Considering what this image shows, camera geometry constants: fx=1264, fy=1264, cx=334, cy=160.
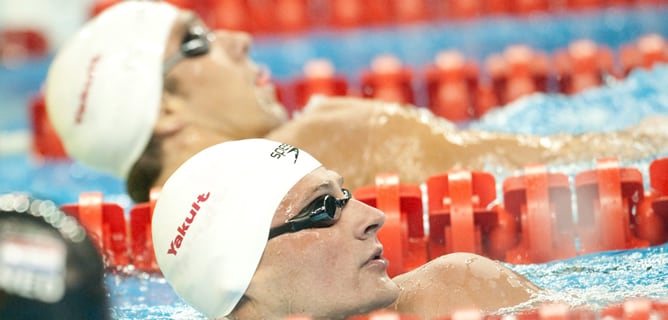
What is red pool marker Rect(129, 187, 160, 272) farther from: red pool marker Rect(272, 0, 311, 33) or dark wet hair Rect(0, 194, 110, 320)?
red pool marker Rect(272, 0, 311, 33)

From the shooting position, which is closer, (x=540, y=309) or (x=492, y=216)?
(x=540, y=309)

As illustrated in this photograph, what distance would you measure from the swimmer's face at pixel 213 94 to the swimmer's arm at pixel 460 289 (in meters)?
1.42

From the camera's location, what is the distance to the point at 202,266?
112 inches

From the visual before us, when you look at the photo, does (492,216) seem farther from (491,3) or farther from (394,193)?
(491,3)

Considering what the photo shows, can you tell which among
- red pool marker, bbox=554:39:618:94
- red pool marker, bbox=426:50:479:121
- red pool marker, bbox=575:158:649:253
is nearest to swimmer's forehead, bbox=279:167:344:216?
red pool marker, bbox=575:158:649:253

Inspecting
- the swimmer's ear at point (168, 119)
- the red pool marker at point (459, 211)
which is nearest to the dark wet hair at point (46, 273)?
the red pool marker at point (459, 211)

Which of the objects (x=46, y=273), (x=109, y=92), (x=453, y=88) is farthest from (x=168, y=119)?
(x=46, y=273)

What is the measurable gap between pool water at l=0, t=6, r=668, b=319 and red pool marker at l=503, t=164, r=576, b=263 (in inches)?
2.7

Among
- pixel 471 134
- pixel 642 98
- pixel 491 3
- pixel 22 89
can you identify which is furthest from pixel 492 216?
pixel 22 89

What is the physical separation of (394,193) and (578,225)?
1.81 feet

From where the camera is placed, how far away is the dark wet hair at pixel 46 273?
215 cm

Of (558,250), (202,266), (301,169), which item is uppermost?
(301,169)

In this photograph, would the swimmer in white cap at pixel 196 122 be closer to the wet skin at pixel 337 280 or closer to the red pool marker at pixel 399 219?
the red pool marker at pixel 399 219

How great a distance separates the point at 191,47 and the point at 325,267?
1662 millimetres
